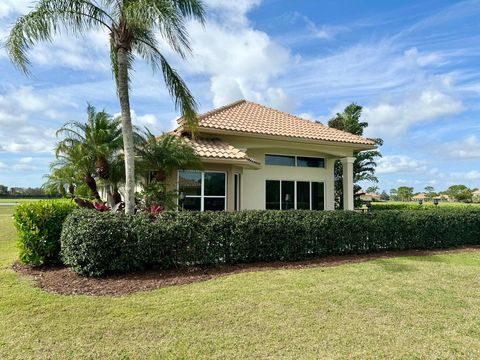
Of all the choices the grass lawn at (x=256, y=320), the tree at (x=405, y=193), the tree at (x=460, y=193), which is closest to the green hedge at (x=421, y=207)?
the grass lawn at (x=256, y=320)

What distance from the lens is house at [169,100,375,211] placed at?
45.6ft

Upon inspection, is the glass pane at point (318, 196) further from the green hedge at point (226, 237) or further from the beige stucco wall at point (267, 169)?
the green hedge at point (226, 237)

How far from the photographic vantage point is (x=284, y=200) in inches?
682

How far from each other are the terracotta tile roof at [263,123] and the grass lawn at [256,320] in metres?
8.26

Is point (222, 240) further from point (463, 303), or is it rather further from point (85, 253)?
point (463, 303)

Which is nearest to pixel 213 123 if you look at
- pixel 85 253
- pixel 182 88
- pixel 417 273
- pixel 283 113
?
pixel 182 88

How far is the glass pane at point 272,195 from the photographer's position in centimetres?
1691

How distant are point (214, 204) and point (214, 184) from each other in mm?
803

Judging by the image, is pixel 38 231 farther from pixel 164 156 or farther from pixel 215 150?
pixel 215 150

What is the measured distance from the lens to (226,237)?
9125mm

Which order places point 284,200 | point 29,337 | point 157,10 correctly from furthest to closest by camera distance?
1. point 284,200
2. point 157,10
3. point 29,337

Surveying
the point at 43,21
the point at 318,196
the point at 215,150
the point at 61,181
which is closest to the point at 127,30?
the point at 43,21

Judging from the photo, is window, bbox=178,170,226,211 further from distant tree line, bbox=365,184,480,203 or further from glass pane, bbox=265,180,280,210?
distant tree line, bbox=365,184,480,203

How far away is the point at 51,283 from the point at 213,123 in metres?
9.01
